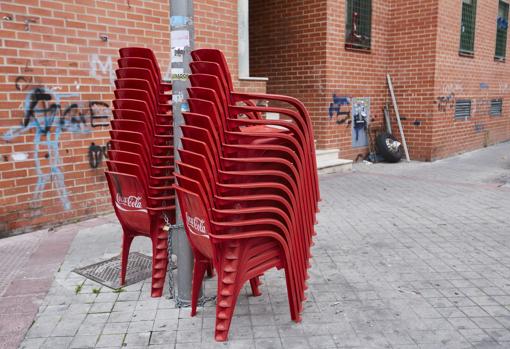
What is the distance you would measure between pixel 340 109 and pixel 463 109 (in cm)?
437

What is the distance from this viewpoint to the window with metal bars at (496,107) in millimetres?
14229

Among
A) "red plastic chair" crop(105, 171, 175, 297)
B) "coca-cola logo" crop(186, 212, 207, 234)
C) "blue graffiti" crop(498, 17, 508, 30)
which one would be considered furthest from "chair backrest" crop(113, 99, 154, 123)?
"blue graffiti" crop(498, 17, 508, 30)

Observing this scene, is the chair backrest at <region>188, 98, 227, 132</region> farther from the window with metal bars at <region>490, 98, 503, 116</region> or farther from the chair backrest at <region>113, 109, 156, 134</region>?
the window with metal bars at <region>490, 98, 503, 116</region>

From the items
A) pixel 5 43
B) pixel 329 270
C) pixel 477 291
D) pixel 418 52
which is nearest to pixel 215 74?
pixel 329 270

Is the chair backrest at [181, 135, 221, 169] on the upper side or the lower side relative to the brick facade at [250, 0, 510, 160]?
lower

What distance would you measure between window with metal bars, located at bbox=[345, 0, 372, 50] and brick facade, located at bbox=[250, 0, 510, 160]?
0.66ft

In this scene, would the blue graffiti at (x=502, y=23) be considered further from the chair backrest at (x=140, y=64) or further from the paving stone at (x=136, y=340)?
the paving stone at (x=136, y=340)

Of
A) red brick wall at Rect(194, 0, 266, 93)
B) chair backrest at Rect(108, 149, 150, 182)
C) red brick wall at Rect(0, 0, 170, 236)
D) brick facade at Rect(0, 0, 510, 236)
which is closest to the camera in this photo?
chair backrest at Rect(108, 149, 150, 182)

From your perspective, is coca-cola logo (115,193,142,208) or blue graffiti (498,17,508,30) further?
blue graffiti (498,17,508,30)

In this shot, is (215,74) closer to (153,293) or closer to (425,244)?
(153,293)

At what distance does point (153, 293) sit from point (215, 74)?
→ 186 cm

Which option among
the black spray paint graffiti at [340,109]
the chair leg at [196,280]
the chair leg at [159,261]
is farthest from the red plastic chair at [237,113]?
the black spray paint graffiti at [340,109]

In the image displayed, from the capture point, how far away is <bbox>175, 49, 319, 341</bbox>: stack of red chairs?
2.94 metres

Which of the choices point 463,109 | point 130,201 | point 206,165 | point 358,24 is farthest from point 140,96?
point 463,109
